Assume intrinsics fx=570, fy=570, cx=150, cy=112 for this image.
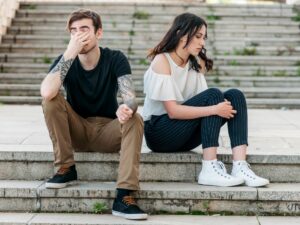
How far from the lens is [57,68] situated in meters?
3.89

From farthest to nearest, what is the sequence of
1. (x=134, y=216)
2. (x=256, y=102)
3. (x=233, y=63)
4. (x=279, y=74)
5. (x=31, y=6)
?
(x=31, y=6) → (x=233, y=63) → (x=279, y=74) → (x=256, y=102) → (x=134, y=216)

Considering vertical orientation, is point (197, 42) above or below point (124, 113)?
above

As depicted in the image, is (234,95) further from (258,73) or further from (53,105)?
(258,73)

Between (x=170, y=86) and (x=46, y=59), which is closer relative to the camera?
(x=170, y=86)

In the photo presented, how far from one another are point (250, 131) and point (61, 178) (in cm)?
243

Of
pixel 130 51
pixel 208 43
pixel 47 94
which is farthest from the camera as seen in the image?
pixel 208 43

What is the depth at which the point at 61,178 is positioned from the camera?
12.8ft

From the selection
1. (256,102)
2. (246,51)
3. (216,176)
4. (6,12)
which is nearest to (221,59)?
(246,51)

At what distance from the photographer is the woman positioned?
393 cm

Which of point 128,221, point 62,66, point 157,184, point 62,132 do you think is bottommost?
point 128,221

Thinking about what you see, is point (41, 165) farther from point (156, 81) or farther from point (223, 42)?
point (223, 42)

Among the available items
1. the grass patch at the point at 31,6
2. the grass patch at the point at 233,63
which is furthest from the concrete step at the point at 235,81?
the grass patch at the point at 31,6

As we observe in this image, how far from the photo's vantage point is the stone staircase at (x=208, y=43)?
362 inches

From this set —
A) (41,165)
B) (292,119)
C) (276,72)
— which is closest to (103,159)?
(41,165)
